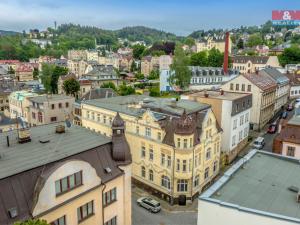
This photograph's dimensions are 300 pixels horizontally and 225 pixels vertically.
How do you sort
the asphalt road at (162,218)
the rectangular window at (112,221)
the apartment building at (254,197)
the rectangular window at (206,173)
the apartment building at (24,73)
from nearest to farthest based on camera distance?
1. the apartment building at (254,197)
2. the rectangular window at (112,221)
3. the asphalt road at (162,218)
4. the rectangular window at (206,173)
5. the apartment building at (24,73)

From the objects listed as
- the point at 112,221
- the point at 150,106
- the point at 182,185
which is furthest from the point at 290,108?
the point at 112,221

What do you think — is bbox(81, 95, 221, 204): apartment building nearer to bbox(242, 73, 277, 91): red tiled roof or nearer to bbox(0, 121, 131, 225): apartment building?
bbox(0, 121, 131, 225): apartment building

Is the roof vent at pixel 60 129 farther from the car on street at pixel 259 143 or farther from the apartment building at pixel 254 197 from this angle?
the car on street at pixel 259 143

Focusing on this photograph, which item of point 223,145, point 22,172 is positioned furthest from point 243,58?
point 22,172

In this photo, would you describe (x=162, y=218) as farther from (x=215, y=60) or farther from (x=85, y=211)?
(x=215, y=60)

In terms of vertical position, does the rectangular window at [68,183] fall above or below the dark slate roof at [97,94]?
below

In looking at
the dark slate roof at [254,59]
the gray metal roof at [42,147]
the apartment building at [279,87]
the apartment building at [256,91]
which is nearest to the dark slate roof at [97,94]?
the apartment building at [256,91]

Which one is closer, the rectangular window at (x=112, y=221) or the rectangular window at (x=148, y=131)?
the rectangular window at (x=112, y=221)
